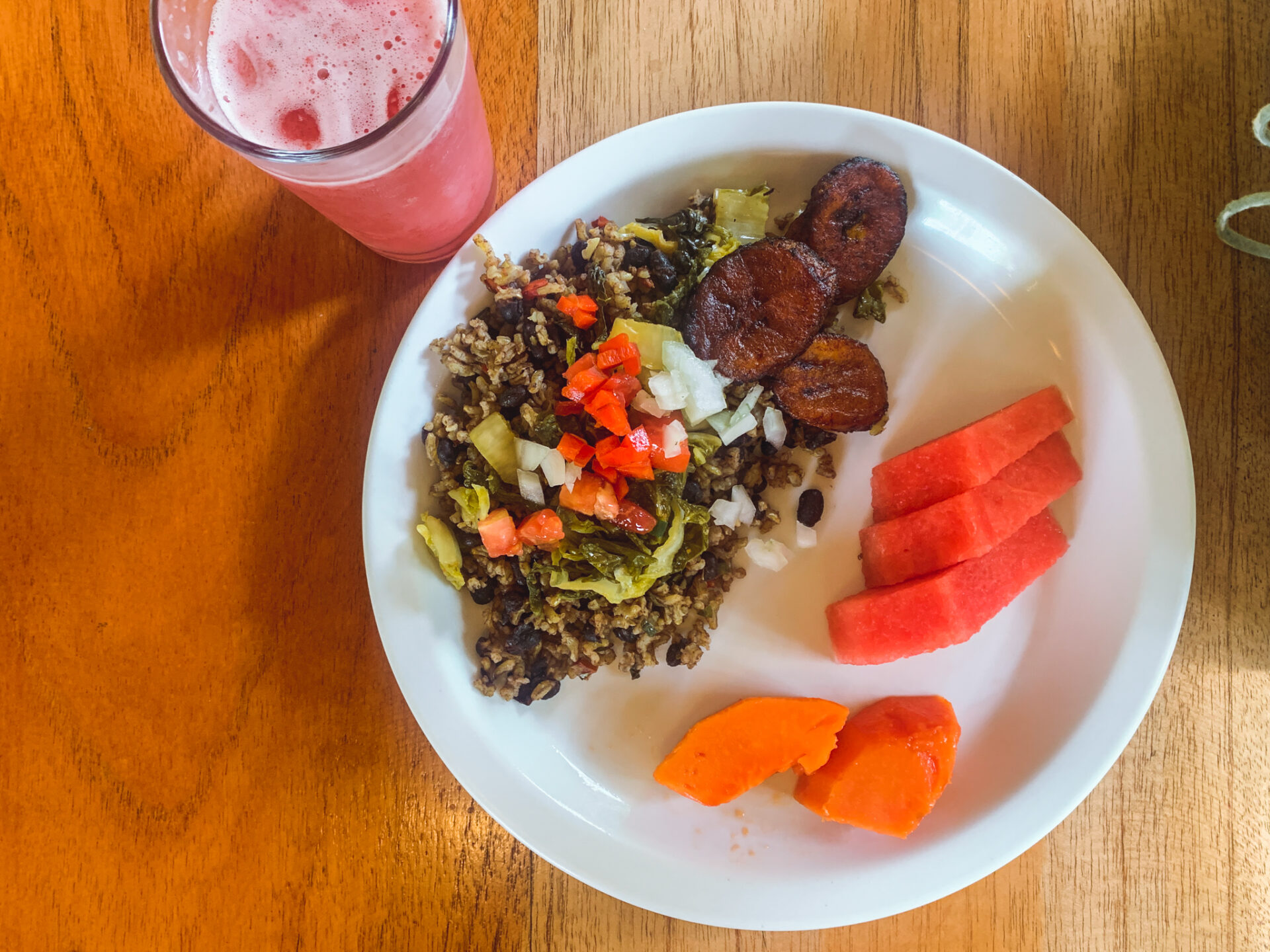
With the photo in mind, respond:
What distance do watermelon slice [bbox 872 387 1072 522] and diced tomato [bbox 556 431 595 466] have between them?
1.96 ft

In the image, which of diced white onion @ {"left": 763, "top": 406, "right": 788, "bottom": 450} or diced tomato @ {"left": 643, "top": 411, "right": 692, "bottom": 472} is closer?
diced tomato @ {"left": 643, "top": 411, "right": 692, "bottom": 472}

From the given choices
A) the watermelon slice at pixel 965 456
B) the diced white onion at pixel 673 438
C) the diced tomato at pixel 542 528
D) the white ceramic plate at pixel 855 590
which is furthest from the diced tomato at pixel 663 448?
the watermelon slice at pixel 965 456

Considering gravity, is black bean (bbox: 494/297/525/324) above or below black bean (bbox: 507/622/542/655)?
above

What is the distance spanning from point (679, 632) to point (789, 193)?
0.90 metres

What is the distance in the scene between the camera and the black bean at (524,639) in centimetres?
145

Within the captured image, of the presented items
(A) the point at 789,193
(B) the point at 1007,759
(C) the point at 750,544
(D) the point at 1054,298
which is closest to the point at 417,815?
(C) the point at 750,544

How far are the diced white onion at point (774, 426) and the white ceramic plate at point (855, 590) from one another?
15cm

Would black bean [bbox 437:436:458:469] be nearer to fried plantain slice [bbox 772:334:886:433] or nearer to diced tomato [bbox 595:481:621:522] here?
diced tomato [bbox 595:481:621:522]

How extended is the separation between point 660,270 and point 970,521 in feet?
2.48

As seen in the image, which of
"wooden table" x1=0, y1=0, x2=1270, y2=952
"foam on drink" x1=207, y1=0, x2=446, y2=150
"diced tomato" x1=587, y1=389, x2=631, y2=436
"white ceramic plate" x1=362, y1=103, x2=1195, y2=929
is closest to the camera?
"foam on drink" x1=207, y1=0, x2=446, y2=150

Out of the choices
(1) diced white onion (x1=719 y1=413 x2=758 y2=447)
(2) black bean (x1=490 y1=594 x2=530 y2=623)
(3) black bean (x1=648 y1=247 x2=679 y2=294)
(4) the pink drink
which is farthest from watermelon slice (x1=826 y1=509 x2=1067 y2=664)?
(4) the pink drink

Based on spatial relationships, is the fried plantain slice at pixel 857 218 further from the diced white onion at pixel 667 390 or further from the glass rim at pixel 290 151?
the glass rim at pixel 290 151

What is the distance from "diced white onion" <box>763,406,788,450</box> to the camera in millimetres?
1504

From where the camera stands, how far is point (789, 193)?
156 centimetres
